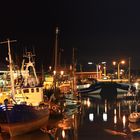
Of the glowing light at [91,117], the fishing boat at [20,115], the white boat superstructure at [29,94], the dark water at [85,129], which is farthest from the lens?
the glowing light at [91,117]

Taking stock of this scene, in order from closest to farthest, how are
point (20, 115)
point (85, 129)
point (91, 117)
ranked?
point (20, 115), point (85, 129), point (91, 117)

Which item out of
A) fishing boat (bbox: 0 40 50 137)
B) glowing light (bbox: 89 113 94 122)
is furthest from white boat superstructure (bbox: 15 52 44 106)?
glowing light (bbox: 89 113 94 122)

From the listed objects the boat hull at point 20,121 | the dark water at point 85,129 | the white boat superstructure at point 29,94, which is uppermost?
the white boat superstructure at point 29,94

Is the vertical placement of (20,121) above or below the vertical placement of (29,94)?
below

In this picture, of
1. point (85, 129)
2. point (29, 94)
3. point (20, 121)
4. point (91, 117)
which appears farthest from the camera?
point (91, 117)

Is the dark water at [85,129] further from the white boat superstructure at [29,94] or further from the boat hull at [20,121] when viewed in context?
the white boat superstructure at [29,94]

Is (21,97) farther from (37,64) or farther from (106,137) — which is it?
(37,64)

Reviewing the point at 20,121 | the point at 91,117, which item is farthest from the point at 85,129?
the point at 91,117

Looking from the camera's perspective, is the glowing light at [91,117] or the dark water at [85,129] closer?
the dark water at [85,129]

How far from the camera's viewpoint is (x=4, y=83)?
55.2m

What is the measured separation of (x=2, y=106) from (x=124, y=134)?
38.4 ft

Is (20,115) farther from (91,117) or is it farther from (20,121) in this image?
(91,117)

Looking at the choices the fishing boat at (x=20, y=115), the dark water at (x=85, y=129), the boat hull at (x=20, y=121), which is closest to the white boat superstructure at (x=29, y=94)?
the fishing boat at (x=20, y=115)

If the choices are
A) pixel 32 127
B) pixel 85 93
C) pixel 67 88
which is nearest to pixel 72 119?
pixel 32 127
